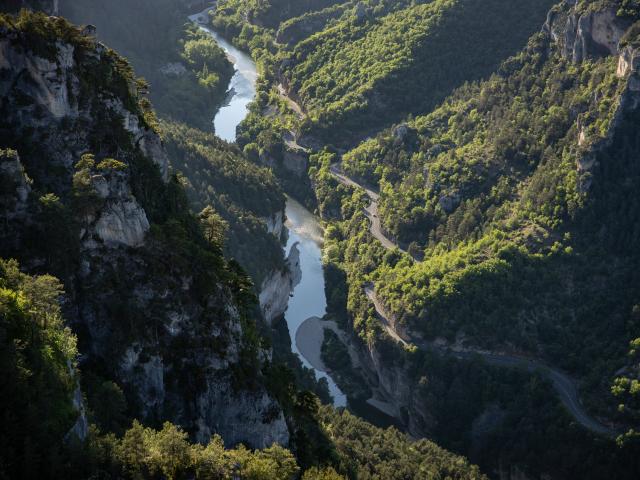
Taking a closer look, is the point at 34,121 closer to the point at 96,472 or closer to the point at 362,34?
the point at 96,472

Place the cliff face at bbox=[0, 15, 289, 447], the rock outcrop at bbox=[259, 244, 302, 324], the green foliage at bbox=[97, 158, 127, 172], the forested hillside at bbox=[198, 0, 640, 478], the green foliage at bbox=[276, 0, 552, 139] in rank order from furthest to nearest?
the green foliage at bbox=[276, 0, 552, 139]
the rock outcrop at bbox=[259, 244, 302, 324]
the forested hillside at bbox=[198, 0, 640, 478]
the green foliage at bbox=[97, 158, 127, 172]
the cliff face at bbox=[0, 15, 289, 447]

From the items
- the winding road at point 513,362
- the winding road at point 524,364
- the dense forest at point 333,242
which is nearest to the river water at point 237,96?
the dense forest at point 333,242

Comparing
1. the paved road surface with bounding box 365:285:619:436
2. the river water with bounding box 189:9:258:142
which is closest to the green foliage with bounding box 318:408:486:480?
the paved road surface with bounding box 365:285:619:436

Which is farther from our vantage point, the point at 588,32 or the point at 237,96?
the point at 237,96

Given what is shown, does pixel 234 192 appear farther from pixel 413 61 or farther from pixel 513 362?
pixel 413 61

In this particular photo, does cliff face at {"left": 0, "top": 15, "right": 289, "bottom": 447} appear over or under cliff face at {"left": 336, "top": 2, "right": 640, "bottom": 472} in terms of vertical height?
under

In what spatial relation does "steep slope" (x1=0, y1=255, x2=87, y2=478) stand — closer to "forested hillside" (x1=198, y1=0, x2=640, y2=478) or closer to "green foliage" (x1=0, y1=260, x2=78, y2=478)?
"green foliage" (x1=0, y1=260, x2=78, y2=478)

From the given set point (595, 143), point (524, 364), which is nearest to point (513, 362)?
point (524, 364)
